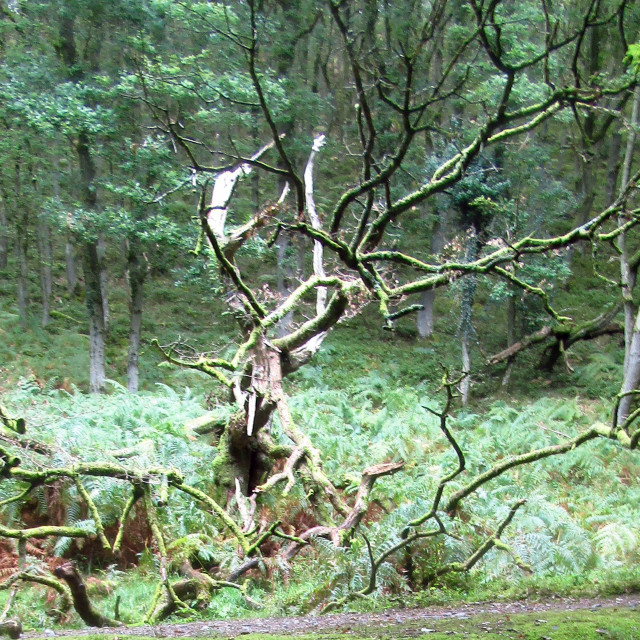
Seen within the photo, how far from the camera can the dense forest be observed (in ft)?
18.3

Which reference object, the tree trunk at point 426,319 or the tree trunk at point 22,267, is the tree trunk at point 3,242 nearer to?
the tree trunk at point 22,267

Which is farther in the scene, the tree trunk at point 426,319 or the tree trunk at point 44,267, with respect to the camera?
the tree trunk at point 426,319

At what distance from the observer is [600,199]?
28.7 m

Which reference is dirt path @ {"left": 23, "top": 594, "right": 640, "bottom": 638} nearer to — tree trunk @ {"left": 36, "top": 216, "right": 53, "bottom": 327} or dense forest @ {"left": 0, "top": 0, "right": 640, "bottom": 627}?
dense forest @ {"left": 0, "top": 0, "right": 640, "bottom": 627}

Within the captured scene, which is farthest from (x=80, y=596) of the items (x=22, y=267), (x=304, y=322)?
(x=22, y=267)

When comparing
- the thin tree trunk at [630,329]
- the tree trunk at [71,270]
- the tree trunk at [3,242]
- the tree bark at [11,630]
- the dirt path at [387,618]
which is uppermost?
the tree trunk at [3,242]

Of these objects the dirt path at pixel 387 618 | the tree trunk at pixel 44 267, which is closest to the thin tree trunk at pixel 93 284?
the tree trunk at pixel 44 267

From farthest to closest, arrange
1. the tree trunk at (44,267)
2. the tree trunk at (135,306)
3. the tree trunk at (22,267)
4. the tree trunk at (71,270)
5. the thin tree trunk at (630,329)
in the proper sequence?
the tree trunk at (71,270) → the tree trunk at (44,267) → the tree trunk at (22,267) → the tree trunk at (135,306) → the thin tree trunk at (630,329)

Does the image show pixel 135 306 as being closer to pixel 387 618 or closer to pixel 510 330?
pixel 510 330

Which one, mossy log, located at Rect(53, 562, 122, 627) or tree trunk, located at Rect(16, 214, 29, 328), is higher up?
tree trunk, located at Rect(16, 214, 29, 328)

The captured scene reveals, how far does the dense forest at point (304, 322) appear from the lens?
557 cm

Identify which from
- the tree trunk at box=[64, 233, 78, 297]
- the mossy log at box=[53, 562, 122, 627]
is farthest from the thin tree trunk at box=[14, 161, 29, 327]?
the mossy log at box=[53, 562, 122, 627]

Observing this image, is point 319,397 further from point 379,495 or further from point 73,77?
point 73,77

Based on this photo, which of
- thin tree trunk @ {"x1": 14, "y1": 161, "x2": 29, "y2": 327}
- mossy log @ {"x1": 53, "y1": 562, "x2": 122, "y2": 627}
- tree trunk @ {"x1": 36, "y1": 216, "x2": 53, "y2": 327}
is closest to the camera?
mossy log @ {"x1": 53, "y1": 562, "x2": 122, "y2": 627}
